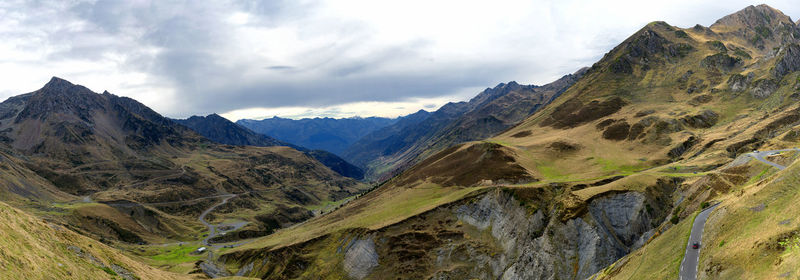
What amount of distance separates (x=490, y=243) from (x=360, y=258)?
34.7 m

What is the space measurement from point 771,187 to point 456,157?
116 metres

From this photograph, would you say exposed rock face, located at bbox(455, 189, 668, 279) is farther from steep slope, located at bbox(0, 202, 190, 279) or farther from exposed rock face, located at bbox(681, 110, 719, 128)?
exposed rock face, located at bbox(681, 110, 719, 128)

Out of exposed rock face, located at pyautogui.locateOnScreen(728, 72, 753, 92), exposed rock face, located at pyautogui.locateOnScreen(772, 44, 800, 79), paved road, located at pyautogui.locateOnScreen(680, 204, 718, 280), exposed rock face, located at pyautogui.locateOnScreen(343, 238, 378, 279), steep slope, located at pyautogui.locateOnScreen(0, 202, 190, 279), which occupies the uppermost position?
exposed rock face, located at pyautogui.locateOnScreen(772, 44, 800, 79)

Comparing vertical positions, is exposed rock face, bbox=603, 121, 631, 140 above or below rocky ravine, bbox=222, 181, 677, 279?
above

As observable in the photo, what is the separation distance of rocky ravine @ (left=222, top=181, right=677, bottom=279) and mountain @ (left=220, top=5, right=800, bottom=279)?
279 millimetres

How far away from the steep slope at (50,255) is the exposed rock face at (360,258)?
166 ft

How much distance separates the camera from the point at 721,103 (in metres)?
172

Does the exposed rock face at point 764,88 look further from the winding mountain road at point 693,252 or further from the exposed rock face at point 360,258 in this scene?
the exposed rock face at point 360,258

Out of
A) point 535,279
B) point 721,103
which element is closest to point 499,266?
point 535,279

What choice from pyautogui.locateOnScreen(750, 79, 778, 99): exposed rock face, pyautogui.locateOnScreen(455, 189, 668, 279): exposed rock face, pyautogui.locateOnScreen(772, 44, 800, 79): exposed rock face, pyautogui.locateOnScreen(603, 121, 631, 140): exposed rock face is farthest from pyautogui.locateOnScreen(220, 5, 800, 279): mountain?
pyautogui.locateOnScreen(772, 44, 800, 79): exposed rock face

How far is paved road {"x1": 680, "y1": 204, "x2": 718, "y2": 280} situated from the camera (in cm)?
3753

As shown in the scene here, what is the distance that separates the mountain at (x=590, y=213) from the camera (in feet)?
129

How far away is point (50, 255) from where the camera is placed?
34469 mm

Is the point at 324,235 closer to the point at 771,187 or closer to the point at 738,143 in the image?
the point at 771,187
